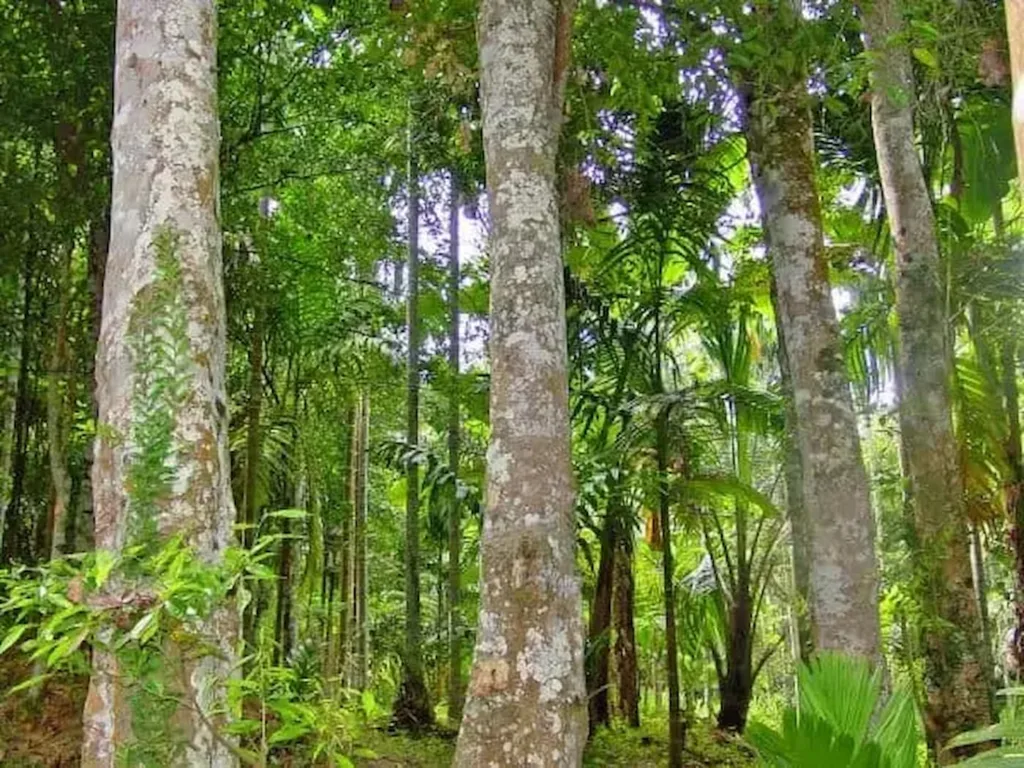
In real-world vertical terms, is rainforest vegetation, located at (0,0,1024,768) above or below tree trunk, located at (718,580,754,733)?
above

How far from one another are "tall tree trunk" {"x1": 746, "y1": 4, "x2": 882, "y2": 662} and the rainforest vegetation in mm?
15

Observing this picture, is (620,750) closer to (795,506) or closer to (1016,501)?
(795,506)

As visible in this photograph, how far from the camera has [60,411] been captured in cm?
684

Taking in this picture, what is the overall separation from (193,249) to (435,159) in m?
5.91

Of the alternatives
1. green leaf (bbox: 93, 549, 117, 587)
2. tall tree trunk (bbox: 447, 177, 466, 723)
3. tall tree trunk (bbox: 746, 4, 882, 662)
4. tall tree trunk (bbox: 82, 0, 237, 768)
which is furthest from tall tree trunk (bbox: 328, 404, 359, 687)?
green leaf (bbox: 93, 549, 117, 587)

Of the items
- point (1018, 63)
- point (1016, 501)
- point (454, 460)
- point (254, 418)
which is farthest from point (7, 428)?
point (1018, 63)

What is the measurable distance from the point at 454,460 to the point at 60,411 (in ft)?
10.1

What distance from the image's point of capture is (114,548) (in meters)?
2.31

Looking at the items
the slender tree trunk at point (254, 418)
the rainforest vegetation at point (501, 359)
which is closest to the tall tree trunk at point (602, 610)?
the rainforest vegetation at point (501, 359)

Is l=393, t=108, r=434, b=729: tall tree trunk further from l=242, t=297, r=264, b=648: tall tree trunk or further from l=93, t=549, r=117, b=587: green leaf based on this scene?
l=93, t=549, r=117, b=587: green leaf

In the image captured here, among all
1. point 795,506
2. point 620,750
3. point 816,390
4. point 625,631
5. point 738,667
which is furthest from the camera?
point 738,667

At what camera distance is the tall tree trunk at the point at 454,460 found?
26.4 ft

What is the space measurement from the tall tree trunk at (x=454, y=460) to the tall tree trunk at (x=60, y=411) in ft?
9.00

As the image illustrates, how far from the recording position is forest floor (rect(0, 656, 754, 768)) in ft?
17.7
